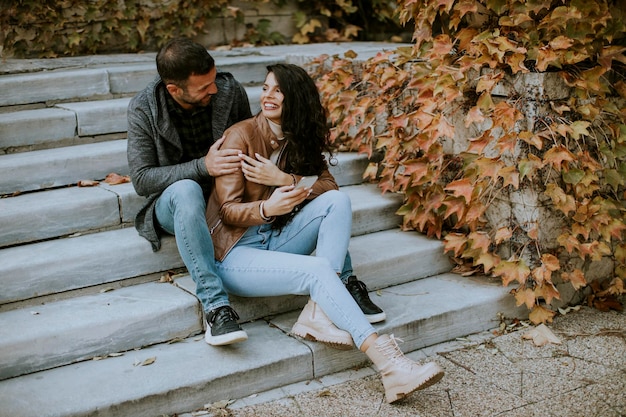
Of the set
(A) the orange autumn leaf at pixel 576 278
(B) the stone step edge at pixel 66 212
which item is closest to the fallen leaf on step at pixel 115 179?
(B) the stone step edge at pixel 66 212

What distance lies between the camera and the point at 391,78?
4195 millimetres

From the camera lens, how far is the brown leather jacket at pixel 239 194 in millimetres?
3119

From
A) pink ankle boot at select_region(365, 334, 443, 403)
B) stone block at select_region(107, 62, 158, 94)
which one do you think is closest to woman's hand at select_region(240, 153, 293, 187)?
pink ankle boot at select_region(365, 334, 443, 403)

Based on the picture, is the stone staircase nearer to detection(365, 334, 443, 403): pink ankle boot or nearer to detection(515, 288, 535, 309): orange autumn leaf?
detection(515, 288, 535, 309): orange autumn leaf

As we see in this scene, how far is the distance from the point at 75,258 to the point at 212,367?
880mm

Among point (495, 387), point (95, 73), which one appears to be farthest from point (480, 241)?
point (95, 73)

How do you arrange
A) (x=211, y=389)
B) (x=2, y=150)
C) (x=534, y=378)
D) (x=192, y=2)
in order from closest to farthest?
(x=211, y=389)
(x=534, y=378)
(x=2, y=150)
(x=192, y=2)

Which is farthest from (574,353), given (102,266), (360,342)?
(102,266)

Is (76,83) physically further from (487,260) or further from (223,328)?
(487,260)

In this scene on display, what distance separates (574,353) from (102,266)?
7.42 feet

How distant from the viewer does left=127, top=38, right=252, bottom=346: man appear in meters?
3.05

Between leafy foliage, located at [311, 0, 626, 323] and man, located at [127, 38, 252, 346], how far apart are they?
42.3 inches

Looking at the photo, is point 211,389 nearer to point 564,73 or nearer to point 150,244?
point 150,244

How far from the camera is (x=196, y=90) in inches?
127
